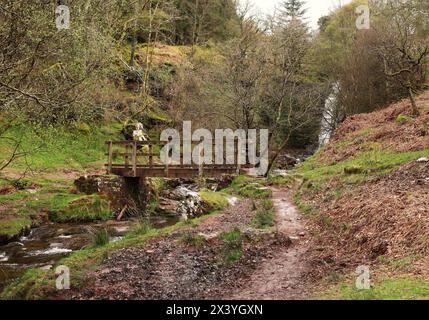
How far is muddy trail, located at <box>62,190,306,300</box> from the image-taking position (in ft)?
22.4

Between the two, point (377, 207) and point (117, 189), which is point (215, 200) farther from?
point (377, 207)

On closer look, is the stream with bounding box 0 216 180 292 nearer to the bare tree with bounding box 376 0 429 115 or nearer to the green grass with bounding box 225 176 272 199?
the green grass with bounding box 225 176 272 199

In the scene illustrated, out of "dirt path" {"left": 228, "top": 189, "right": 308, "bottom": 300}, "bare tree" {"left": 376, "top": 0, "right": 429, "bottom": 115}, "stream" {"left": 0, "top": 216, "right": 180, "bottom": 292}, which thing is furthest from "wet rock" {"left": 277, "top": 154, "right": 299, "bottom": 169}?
"dirt path" {"left": 228, "top": 189, "right": 308, "bottom": 300}

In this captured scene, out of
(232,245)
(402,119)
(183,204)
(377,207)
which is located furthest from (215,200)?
(402,119)

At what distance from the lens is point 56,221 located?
15.9m

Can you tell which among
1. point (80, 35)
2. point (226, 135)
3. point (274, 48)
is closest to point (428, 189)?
point (80, 35)

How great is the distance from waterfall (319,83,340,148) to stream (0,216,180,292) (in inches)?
708

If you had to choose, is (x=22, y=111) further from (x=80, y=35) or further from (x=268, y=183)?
(x=268, y=183)

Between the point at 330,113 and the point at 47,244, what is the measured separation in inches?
946

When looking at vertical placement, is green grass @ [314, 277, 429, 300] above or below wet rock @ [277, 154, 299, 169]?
below

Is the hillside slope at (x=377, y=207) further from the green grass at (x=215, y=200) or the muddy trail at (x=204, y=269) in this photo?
the green grass at (x=215, y=200)

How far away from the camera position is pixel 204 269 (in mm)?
Answer: 7941

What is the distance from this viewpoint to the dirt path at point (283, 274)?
661 centimetres
